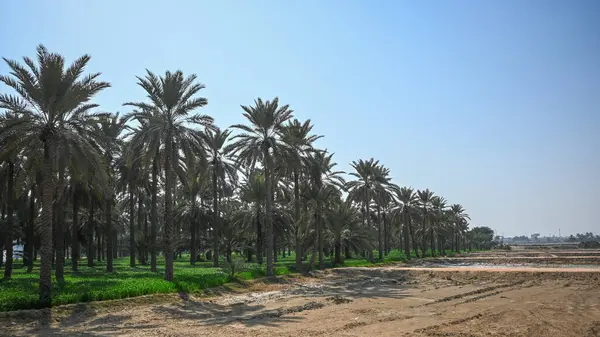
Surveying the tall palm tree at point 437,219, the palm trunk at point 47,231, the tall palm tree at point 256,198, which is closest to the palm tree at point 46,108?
the palm trunk at point 47,231

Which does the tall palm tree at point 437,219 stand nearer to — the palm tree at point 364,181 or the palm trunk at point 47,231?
the palm tree at point 364,181

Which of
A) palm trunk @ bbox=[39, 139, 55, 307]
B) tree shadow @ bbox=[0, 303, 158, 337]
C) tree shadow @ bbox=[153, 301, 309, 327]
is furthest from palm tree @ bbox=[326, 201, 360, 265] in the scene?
tree shadow @ bbox=[0, 303, 158, 337]

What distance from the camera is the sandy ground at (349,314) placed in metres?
14.2

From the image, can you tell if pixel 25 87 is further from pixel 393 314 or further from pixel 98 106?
→ pixel 393 314

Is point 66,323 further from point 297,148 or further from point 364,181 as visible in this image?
point 364,181

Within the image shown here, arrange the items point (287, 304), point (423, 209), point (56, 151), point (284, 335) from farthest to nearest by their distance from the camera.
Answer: point (423, 209) → point (287, 304) → point (56, 151) → point (284, 335)

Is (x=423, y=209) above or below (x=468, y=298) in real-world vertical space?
above

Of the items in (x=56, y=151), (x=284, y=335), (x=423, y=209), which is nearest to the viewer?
(x=284, y=335)

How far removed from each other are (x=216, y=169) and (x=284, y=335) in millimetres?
32244

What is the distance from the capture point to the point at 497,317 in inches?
619

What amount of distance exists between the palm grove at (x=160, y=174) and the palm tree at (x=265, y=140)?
81 millimetres

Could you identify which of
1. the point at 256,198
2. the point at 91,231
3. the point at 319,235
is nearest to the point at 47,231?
the point at 91,231

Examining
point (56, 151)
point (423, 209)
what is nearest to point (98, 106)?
point (56, 151)

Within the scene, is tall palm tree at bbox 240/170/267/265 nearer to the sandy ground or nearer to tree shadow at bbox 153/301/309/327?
the sandy ground
